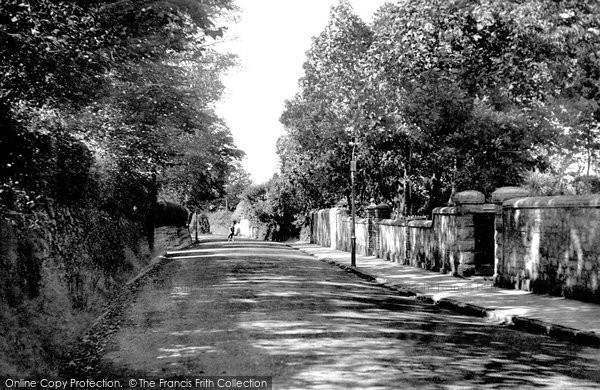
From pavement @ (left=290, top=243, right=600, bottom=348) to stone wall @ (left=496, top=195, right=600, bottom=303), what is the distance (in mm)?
344

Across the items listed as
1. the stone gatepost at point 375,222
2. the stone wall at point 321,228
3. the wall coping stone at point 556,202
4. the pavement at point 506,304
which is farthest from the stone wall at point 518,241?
the stone wall at point 321,228

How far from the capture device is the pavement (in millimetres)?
8484

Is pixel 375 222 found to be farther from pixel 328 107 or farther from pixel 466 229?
pixel 466 229

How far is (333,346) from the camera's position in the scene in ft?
23.6

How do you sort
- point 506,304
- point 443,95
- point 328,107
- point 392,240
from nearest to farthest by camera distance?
point 506,304 → point 443,95 → point 392,240 → point 328,107

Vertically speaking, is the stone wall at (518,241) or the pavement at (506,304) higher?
the stone wall at (518,241)

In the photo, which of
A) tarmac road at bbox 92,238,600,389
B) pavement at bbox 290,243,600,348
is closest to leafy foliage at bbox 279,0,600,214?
pavement at bbox 290,243,600,348

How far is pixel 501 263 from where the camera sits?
14.4 metres

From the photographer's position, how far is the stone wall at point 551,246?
11.0 meters

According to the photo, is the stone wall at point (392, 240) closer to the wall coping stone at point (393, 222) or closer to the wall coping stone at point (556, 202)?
the wall coping stone at point (393, 222)

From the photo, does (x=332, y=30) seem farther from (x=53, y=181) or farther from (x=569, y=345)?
(x=569, y=345)

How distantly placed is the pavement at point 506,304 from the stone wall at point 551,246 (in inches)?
13.6

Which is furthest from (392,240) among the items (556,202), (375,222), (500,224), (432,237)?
(556,202)

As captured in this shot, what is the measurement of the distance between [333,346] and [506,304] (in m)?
5.22
